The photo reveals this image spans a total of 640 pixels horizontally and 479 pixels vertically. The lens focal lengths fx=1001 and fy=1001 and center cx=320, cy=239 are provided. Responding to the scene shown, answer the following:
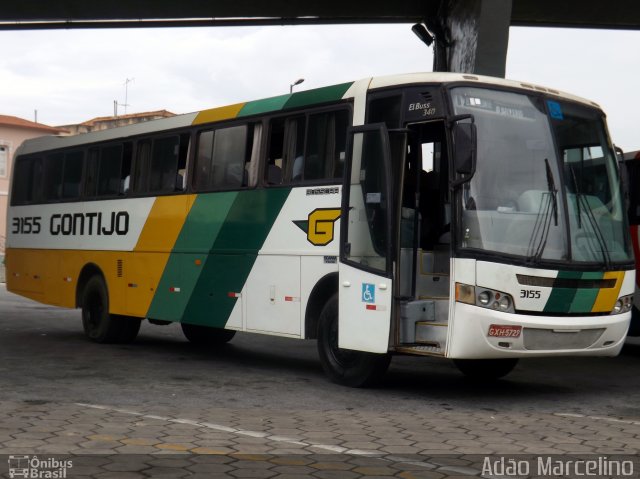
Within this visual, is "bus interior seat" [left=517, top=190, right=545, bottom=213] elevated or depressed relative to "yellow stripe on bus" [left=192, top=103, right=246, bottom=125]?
depressed

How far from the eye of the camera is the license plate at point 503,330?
935 cm

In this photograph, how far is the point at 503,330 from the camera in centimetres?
937

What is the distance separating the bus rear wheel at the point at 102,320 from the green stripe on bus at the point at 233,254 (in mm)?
2526

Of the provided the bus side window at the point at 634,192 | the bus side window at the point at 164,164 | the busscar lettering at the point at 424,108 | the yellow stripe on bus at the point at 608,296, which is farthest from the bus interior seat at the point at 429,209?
the bus side window at the point at 634,192

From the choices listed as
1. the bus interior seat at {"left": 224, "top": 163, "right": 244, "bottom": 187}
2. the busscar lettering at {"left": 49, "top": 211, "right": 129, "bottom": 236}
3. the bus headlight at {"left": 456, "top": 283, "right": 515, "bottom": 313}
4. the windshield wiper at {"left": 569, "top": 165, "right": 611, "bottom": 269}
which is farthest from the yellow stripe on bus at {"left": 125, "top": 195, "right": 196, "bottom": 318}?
the windshield wiper at {"left": 569, "top": 165, "right": 611, "bottom": 269}

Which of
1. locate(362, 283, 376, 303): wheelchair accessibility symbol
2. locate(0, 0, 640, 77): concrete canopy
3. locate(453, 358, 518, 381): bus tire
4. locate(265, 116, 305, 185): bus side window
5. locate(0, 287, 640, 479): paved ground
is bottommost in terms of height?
locate(0, 287, 640, 479): paved ground

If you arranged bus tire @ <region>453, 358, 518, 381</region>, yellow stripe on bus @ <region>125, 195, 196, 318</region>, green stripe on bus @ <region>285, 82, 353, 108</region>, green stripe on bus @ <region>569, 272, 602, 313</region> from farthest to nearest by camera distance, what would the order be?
yellow stripe on bus @ <region>125, 195, 196, 318</region> < bus tire @ <region>453, 358, 518, 381</region> < green stripe on bus @ <region>285, 82, 353, 108</region> < green stripe on bus @ <region>569, 272, 602, 313</region>

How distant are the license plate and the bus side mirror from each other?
142 centimetres

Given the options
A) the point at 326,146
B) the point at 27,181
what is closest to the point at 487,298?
the point at 326,146

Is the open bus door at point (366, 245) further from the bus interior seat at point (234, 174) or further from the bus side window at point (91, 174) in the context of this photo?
the bus side window at point (91, 174)

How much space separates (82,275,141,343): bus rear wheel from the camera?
15312 mm

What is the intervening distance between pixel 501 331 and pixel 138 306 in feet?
21.9

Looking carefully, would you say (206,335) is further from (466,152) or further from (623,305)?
(466,152)

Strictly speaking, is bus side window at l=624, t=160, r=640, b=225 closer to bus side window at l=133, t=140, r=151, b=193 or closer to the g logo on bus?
the g logo on bus
